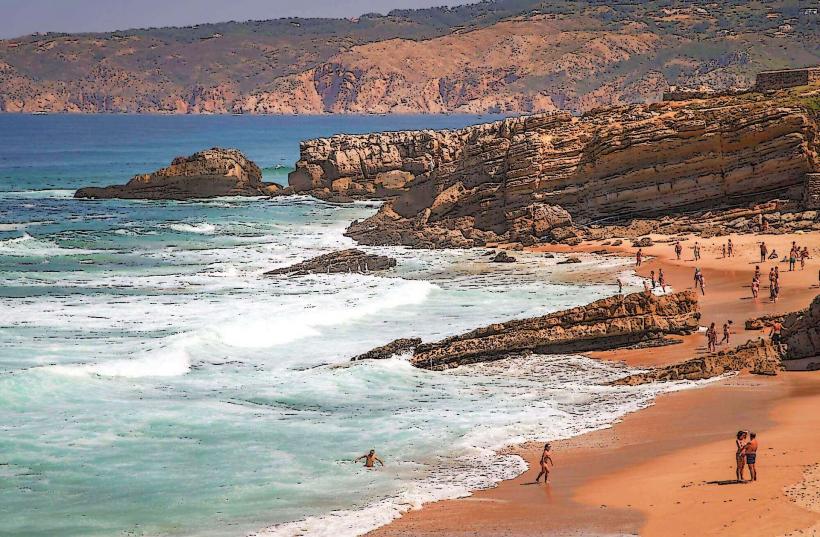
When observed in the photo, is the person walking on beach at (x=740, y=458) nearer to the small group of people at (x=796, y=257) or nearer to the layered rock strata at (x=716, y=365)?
the layered rock strata at (x=716, y=365)

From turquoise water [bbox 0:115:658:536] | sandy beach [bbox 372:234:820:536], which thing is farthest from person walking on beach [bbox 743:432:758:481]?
turquoise water [bbox 0:115:658:536]

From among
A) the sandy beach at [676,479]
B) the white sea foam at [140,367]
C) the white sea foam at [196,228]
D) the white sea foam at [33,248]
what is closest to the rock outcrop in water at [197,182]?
the white sea foam at [196,228]

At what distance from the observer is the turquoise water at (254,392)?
19641 mm

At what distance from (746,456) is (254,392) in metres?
12.2

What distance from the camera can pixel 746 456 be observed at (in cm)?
1836

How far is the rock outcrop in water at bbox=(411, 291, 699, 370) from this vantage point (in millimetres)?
29125

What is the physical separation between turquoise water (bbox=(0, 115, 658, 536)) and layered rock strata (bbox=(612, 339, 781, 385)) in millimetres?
983

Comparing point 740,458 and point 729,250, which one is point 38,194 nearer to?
point 729,250

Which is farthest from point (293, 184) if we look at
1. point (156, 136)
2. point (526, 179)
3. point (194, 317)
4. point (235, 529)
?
point (156, 136)

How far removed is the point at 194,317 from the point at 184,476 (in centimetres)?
1530

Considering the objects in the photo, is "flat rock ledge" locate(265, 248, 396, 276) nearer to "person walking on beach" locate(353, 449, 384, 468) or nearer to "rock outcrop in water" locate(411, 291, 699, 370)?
"rock outcrop in water" locate(411, 291, 699, 370)

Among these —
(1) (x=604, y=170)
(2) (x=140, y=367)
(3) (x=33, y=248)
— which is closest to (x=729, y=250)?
(1) (x=604, y=170)

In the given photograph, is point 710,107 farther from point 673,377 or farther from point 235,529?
point 235,529

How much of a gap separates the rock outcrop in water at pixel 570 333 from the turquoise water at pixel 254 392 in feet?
1.98
